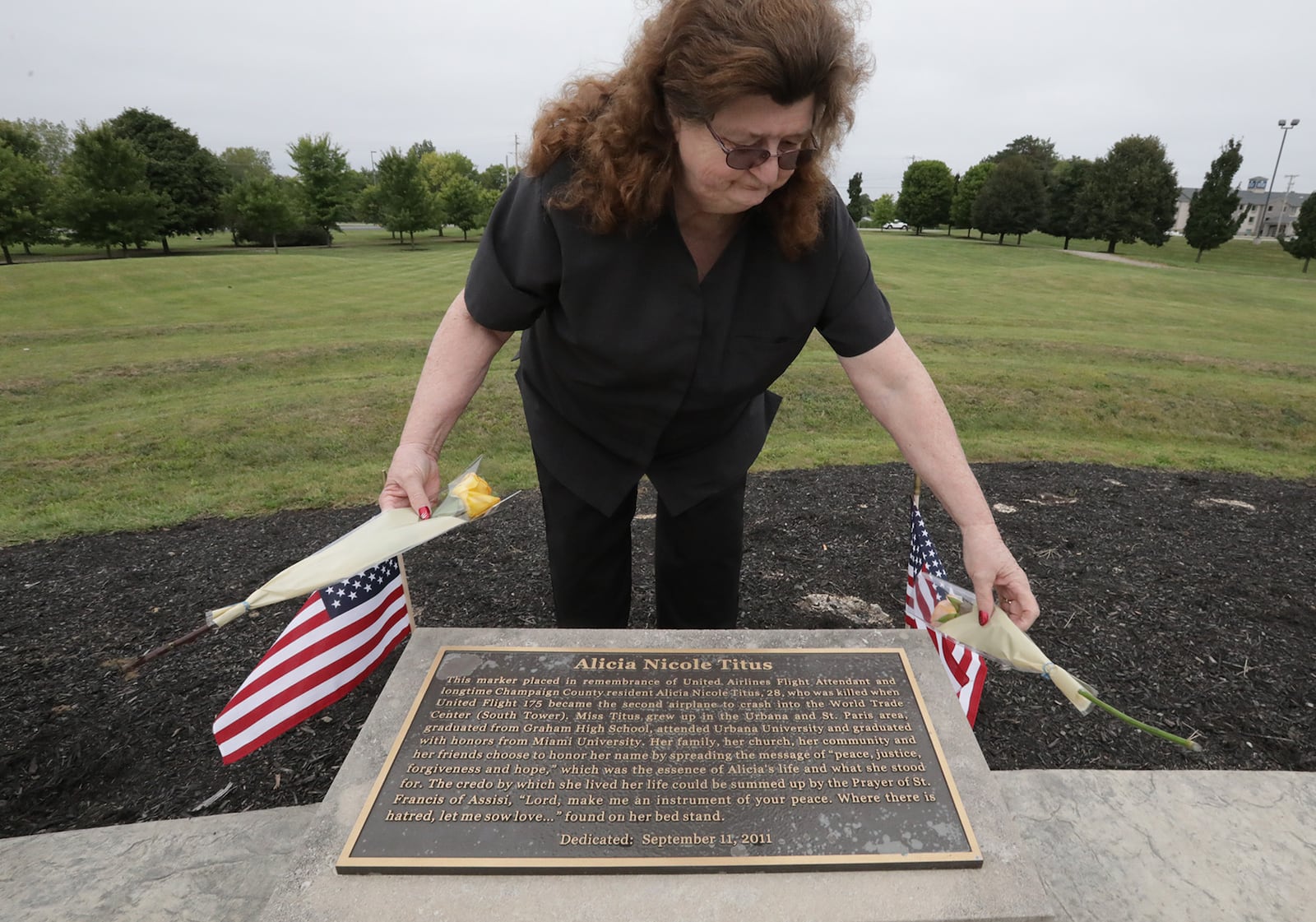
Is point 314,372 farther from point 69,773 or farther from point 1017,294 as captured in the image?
point 1017,294

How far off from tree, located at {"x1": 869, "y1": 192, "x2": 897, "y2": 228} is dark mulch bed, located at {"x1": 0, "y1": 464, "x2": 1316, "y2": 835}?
63.0m

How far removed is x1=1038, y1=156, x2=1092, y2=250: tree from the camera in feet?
128

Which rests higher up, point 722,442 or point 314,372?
point 722,442

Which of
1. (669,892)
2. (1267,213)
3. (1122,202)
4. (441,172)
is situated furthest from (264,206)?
(1267,213)

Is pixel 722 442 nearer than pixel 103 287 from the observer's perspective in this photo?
Yes

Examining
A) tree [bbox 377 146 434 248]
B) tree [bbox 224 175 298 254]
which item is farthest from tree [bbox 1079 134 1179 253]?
tree [bbox 224 175 298 254]

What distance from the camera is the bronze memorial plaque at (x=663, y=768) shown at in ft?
5.54

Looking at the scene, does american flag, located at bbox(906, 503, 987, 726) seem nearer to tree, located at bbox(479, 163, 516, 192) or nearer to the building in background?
tree, located at bbox(479, 163, 516, 192)

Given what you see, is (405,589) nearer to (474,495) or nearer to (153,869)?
(474,495)

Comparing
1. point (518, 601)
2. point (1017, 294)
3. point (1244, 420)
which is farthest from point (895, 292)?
A: point (518, 601)

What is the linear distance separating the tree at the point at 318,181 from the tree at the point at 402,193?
1906 millimetres

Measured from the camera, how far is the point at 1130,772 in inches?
99.3

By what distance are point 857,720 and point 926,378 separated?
3.08 ft

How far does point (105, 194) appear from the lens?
89.7 feet
